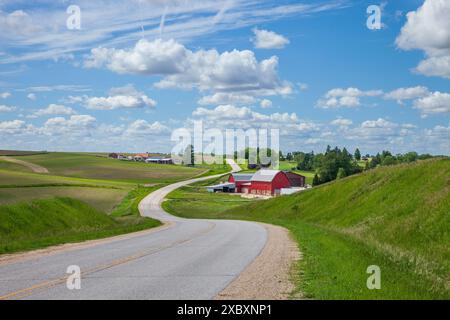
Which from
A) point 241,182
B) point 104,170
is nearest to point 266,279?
point 241,182

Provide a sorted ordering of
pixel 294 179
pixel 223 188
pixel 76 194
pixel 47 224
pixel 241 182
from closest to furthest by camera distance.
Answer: pixel 47 224 → pixel 76 194 → pixel 223 188 → pixel 294 179 → pixel 241 182

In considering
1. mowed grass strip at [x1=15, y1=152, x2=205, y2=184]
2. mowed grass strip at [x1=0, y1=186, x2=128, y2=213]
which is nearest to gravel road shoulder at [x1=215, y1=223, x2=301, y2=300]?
mowed grass strip at [x1=0, y1=186, x2=128, y2=213]

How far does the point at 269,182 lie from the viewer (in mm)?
127875

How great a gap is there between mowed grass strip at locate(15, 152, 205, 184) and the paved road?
113 metres

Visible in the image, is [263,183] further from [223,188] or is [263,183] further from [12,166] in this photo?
[12,166]

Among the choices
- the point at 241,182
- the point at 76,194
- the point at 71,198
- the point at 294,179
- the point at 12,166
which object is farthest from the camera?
the point at 241,182

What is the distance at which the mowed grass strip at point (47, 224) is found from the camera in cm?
2423

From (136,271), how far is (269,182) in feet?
372

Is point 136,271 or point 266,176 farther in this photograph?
point 266,176

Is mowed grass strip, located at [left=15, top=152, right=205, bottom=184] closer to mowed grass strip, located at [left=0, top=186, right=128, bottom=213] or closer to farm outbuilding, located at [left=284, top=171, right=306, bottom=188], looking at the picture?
farm outbuilding, located at [left=284, top=171, right=306, bottom=188]

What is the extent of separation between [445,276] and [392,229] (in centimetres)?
1070
